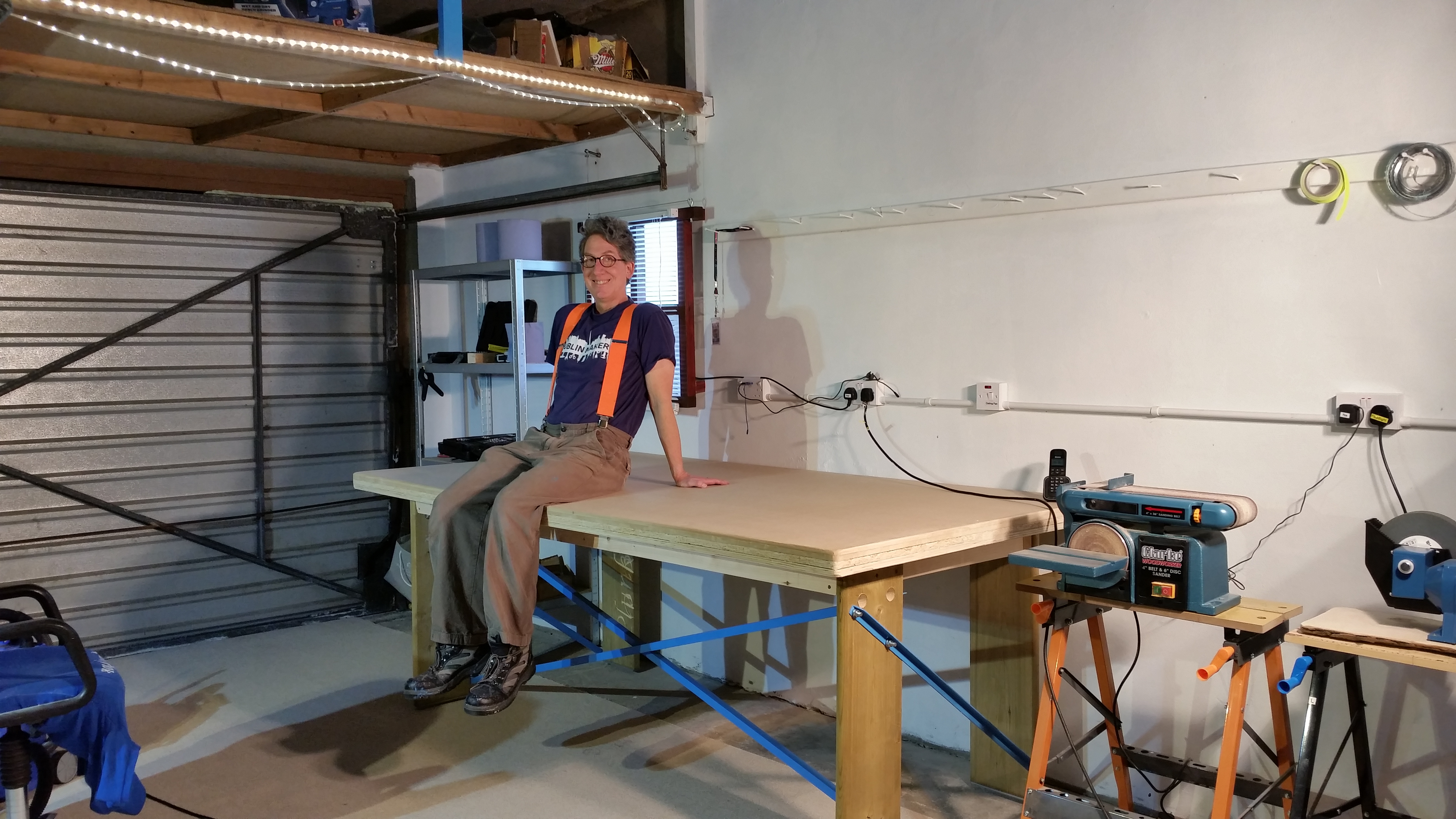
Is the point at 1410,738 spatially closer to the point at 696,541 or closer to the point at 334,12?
the point at 696,541

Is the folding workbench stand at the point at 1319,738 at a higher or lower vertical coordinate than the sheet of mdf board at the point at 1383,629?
lower

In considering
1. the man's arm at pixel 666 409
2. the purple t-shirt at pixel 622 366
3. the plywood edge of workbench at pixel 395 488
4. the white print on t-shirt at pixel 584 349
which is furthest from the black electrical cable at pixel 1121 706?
the plywood edge of workbench at pixel 395 488

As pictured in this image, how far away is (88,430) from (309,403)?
1.06 m

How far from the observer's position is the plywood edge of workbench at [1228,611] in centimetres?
235

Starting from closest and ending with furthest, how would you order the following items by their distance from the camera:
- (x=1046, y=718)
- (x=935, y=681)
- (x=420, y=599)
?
(x=1046, y=718), (x=935, y=681), (x=420, y=599)

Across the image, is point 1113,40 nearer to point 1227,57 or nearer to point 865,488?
point 1227,57

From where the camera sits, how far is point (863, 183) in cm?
376

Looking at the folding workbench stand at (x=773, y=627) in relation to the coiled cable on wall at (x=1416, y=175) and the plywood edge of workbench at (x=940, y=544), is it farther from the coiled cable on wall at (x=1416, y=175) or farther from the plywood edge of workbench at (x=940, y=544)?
the coiled cable on wall at (x=1416, y=175)

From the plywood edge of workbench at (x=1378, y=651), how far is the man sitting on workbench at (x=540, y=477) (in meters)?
1.82

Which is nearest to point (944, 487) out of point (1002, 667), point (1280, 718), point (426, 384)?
point (1002, 667)

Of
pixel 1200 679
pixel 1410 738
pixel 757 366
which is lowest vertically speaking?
pixel 1410 738

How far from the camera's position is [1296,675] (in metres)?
2.24

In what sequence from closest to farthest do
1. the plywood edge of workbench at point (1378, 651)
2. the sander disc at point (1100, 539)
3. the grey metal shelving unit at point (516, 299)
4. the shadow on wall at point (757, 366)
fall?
the plywood edge of workbench at point (1378, 651) < the sander disc at point (1100, 539) < the shadow on wall at point (757, 366) < the grey metal shelving unit at point (516, 299)

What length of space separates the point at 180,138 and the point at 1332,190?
496 centimetres
